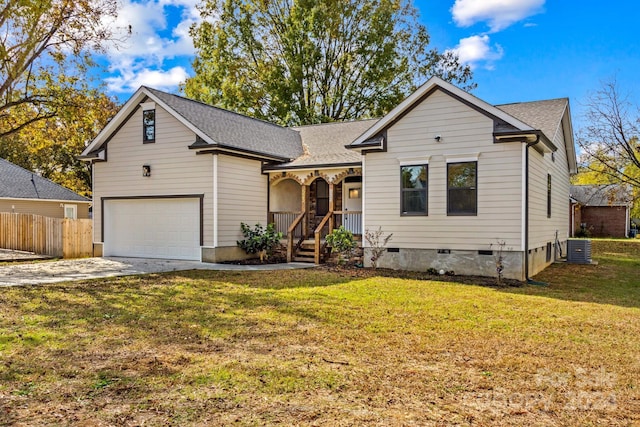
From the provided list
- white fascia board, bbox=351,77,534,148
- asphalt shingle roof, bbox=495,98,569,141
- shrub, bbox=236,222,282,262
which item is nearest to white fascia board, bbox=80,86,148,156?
shrub, bbox=236,222,282,262

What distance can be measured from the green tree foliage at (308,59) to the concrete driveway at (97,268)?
17.7 metres

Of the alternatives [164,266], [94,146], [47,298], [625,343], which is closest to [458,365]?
[625,343]

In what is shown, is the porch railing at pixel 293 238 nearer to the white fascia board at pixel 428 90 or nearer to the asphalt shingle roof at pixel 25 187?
the white fascia board at pixel 428 90

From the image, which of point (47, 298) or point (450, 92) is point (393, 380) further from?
point (450, 92)

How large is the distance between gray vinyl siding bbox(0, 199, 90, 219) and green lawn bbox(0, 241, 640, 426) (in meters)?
18.7

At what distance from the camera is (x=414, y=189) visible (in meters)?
13.5

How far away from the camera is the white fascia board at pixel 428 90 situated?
39.3 feet

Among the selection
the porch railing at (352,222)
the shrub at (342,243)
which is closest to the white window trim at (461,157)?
the shrub at (342,243)

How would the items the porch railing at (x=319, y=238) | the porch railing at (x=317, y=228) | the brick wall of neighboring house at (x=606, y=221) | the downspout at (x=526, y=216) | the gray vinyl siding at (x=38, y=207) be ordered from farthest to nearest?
the brick wall of neighboring house at (x=606, y=221) → the gray vinyl siding at (x=38, y=207) → the porch railing at (x=317, y=228) → the porch railing at (x=319, y=238) → the downspout at (x=526, y=216)

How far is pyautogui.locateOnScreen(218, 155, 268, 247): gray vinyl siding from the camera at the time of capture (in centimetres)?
1544

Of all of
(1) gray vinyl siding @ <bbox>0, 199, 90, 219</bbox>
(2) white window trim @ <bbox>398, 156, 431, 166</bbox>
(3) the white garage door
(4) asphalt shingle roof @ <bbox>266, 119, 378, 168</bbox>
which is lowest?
(3) the white garage door

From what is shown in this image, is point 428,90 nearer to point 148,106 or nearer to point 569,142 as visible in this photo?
point 569,142

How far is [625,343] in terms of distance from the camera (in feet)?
19.8

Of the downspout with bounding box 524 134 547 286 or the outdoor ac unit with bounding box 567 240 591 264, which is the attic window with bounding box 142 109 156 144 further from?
the outdoor ac unit with bounding box 567 240 591 264
